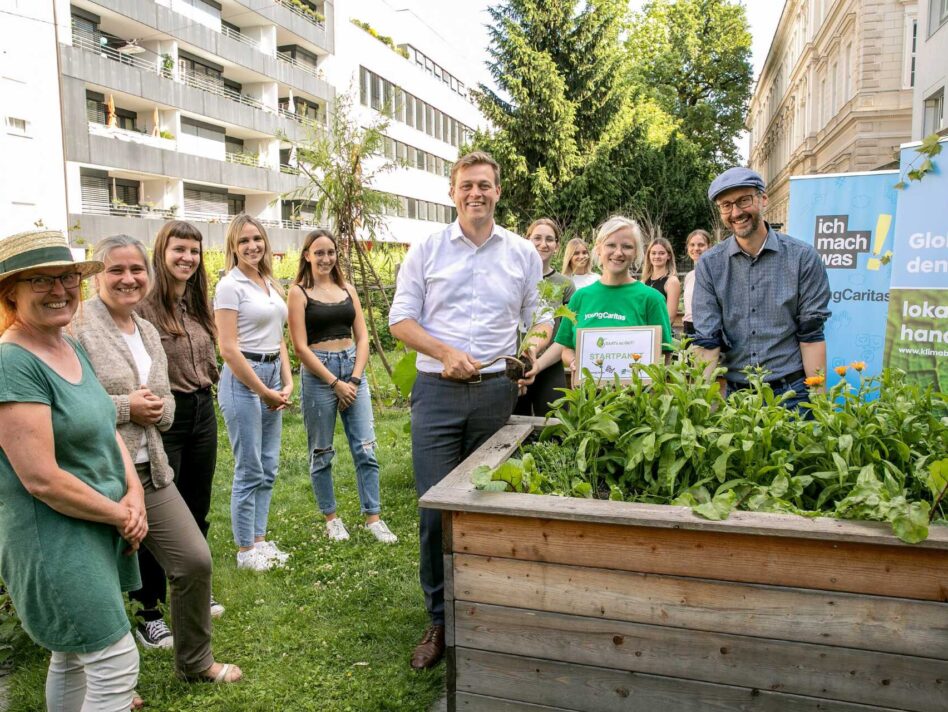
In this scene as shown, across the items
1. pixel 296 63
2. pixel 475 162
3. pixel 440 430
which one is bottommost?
pixel 440 430

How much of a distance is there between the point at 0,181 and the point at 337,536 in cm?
2149

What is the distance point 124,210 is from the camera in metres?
25.5

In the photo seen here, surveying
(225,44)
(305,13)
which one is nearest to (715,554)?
(225,44)

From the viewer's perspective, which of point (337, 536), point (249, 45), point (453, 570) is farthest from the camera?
point (249, 45)

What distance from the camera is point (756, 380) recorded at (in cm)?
276

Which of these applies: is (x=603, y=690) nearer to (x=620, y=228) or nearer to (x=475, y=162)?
(x=475, y=162)

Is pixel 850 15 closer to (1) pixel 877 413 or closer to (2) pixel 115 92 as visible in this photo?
(2) pixel 115 92

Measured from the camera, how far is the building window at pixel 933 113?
1782 cm

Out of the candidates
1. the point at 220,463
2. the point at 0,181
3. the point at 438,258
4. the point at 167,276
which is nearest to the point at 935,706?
the point at 438,258

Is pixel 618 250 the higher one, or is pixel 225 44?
pixel 225 44

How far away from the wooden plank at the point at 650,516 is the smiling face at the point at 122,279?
151 cm

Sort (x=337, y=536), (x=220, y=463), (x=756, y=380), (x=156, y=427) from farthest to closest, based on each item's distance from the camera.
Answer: (x=220, y=463), (x=337, y=536), (x=156, y=427), (x=756, y=380)

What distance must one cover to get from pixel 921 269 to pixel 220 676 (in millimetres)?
5093

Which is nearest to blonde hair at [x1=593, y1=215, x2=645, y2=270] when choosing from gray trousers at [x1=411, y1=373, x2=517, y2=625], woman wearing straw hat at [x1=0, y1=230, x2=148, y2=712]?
gray trousers at [x1=411, y1=373, x2=517, y2=625]
